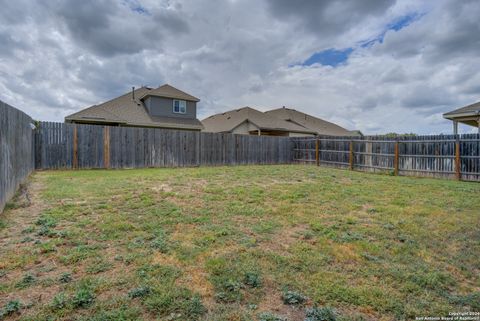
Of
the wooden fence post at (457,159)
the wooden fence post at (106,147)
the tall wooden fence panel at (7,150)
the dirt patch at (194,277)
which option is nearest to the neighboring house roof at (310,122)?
the wooden fence post at (457,159)

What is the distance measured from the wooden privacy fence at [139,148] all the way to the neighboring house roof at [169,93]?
685 cm

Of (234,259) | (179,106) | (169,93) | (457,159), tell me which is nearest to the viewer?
(234,259)

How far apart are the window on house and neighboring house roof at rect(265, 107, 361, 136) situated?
401 inches

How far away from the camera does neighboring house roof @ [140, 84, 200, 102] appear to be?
1960cm

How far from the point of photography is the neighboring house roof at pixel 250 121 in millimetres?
23438

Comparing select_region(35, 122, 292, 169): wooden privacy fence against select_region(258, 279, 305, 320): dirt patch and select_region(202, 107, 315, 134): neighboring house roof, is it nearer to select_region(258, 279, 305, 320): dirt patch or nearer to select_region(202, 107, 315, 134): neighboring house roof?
select_region(202, 107, 315, 134): neighboring house roof

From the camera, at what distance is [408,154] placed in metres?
11.3

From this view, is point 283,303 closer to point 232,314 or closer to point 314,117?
point 232,314

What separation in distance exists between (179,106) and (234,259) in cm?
1903

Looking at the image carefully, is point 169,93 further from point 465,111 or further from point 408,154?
point 465,111

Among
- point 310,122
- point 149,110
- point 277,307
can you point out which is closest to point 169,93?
point 149,110

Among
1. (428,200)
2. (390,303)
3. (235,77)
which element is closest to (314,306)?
(390,303)

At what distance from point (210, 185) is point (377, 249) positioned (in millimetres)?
4813

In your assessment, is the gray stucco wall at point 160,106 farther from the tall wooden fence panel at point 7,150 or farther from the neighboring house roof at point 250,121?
the tall wooden fence panel at point 7,150
